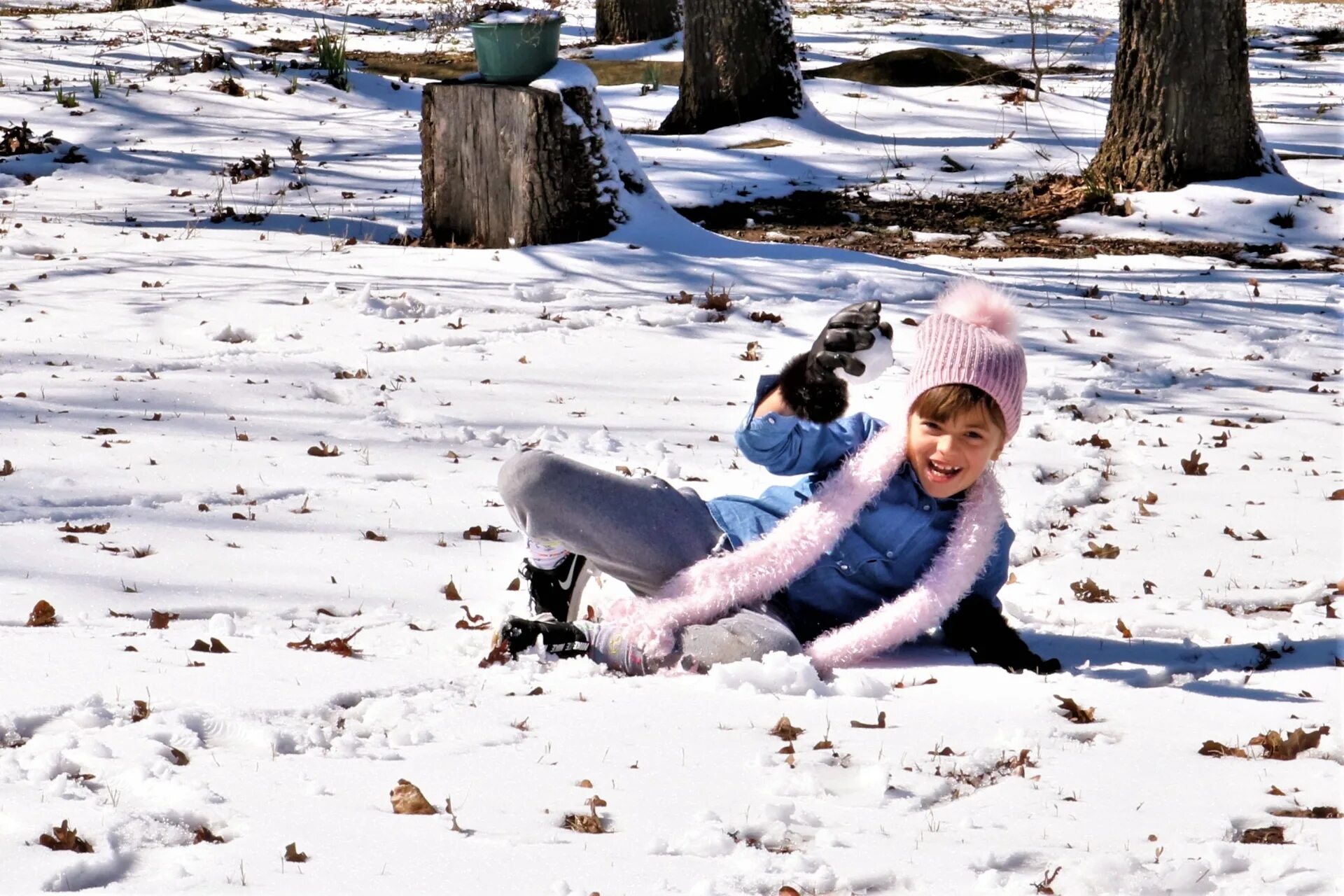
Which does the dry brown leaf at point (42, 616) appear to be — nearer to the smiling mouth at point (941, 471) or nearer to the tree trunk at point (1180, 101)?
the smiling mouth at point (941, 471)

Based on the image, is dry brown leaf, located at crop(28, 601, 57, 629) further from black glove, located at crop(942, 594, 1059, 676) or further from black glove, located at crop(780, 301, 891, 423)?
black glove, located at crop(942, 594, 1059, 676)

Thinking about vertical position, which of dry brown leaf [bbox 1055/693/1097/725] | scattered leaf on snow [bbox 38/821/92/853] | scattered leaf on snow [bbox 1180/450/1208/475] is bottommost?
scattered leaf on snow [bbox 1180/450/1208/475]

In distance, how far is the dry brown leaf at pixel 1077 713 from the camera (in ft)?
10.9

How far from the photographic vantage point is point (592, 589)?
4.43m

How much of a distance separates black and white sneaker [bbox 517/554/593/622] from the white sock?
0.03ft

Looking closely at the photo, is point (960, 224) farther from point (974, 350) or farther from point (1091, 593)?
point (974, 350)

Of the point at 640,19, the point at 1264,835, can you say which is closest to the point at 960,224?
the point at 1264,835

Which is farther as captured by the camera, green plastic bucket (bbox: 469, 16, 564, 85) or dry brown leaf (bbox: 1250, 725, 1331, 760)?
green plastic bucket (bbox: 469, 16, 564, 85)

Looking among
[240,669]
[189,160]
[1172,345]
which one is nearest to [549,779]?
[240,669]

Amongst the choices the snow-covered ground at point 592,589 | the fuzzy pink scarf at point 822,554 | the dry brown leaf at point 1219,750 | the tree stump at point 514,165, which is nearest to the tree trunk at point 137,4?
the snow-covered ground at point 592,589

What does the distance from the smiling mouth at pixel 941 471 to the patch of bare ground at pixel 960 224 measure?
216 inches

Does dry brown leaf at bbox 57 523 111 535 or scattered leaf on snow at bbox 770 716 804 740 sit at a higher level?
dry brown leaf at bbox 57 523 111 535

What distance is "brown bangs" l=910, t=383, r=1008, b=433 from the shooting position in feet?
12.0

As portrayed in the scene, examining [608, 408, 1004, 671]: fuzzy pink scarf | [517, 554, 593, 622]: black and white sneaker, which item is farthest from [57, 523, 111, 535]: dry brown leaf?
[608, 408, 1004, 671]: fuzzy pink scarf
